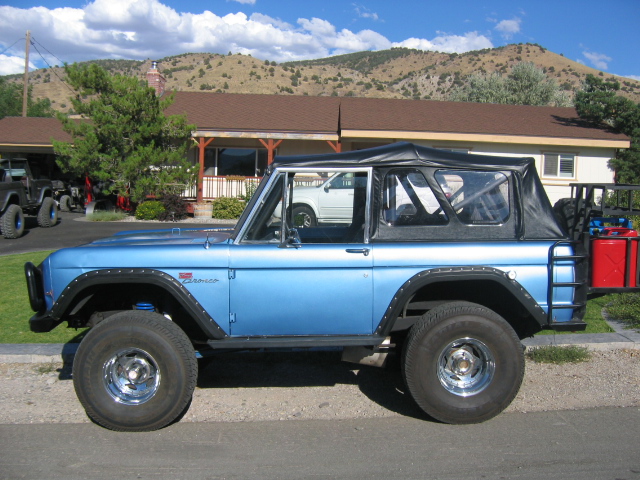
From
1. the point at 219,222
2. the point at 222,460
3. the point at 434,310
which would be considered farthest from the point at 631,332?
the point at 219,222

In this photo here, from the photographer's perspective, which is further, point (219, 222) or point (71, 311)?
point (219, 222)

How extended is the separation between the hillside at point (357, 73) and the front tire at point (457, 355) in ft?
189

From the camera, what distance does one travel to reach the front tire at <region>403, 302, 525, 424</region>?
14.5ft

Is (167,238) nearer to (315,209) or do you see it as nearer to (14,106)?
(315,209)

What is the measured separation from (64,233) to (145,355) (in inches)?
500

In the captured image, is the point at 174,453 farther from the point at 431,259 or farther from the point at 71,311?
the point at 431,259

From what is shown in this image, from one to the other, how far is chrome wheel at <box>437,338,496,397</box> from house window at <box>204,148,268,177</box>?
1848cm

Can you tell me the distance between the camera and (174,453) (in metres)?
4.14

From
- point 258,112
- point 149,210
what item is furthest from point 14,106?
point 149,210

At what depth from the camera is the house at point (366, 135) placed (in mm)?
20797

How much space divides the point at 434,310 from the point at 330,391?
4.61 feet

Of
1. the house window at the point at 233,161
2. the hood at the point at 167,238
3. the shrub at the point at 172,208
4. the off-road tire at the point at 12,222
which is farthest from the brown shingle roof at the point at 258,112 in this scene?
the hood at the point at 167,238

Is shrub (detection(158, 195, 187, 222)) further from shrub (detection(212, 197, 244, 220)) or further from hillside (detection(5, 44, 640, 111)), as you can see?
hillside (detection(5, 44, 640, 111))

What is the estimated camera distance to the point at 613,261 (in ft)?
15.5
